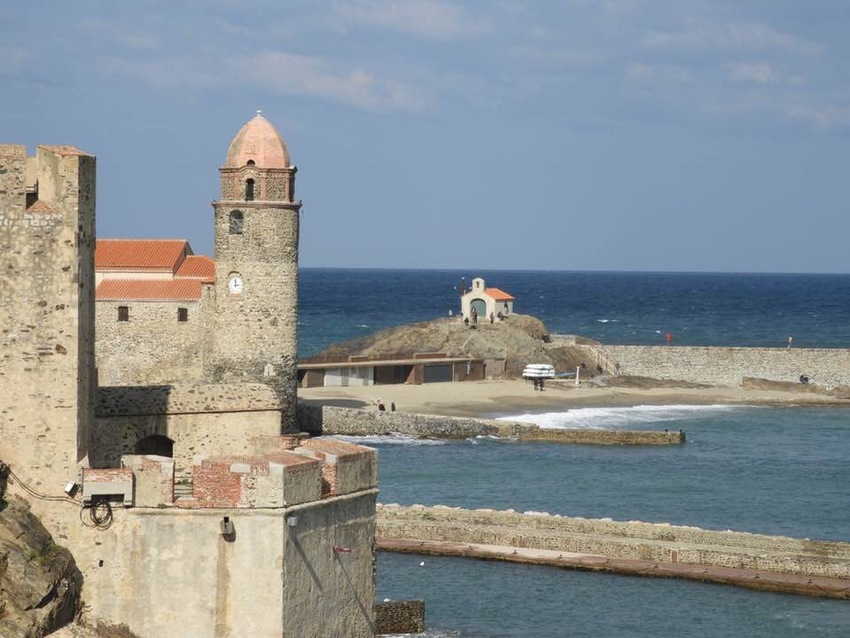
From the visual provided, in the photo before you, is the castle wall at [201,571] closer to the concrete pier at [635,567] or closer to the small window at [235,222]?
the concrete pier at [635,567]

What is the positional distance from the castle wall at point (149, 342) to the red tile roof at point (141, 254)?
1931mm

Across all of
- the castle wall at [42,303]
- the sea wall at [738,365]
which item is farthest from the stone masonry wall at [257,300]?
the sea wall at [738,365]

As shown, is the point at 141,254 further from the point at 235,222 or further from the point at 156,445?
the point at 156,445

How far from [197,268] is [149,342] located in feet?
11.6

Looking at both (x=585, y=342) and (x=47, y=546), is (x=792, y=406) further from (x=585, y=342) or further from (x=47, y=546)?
(x=47, y=546)

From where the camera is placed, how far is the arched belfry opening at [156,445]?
2402 cm

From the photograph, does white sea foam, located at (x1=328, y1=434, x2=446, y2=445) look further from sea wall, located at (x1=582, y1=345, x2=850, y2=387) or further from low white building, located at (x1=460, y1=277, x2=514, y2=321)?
low white building, located at (x1=460, y1=277, x2=514, y2=321)

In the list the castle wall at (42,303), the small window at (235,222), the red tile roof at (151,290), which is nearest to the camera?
the castle wall at (42,303)

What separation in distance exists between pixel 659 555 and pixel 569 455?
18920 millimetres

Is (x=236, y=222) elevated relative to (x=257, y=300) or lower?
elevated

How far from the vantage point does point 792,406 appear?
238 feet

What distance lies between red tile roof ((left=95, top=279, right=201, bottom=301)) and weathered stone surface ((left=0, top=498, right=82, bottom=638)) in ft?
109

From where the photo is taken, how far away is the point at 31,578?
19.8 metres

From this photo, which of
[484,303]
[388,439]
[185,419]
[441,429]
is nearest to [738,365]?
[484,303]
